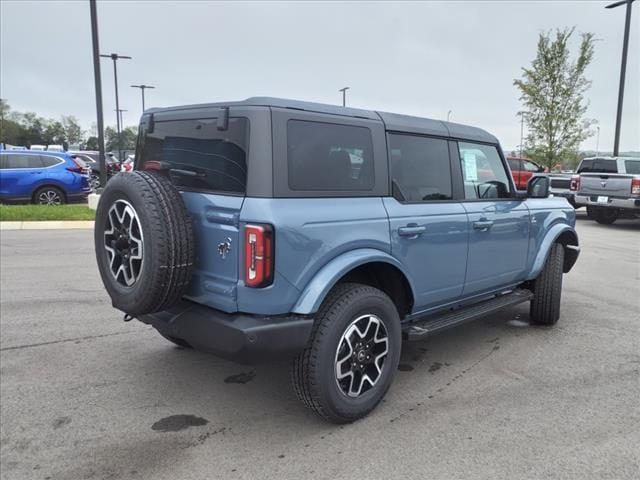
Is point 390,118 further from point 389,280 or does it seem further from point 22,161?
point 22,161

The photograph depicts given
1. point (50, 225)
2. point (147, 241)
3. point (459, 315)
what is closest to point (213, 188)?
point (147, 241)

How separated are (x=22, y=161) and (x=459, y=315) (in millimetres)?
13997

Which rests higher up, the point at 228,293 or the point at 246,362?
the point at 228,293

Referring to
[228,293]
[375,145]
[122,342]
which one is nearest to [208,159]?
[228,293]

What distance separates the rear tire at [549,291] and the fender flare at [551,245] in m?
0.14

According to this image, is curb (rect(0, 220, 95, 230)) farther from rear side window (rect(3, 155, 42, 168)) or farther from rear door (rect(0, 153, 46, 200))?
rear side window (rect(3, 155, 42, 168))

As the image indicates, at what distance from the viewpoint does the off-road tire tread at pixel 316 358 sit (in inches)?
116

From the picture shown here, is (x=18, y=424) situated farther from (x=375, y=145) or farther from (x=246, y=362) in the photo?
(x=375, y=145)

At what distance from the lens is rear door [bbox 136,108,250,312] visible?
9.32 feet

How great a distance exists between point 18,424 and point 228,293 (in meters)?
1.57

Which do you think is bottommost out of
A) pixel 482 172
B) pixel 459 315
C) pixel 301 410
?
pixel 301 410

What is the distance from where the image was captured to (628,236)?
12453 millimetres

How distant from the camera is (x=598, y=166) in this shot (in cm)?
1479

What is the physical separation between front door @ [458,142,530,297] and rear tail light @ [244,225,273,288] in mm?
1908
